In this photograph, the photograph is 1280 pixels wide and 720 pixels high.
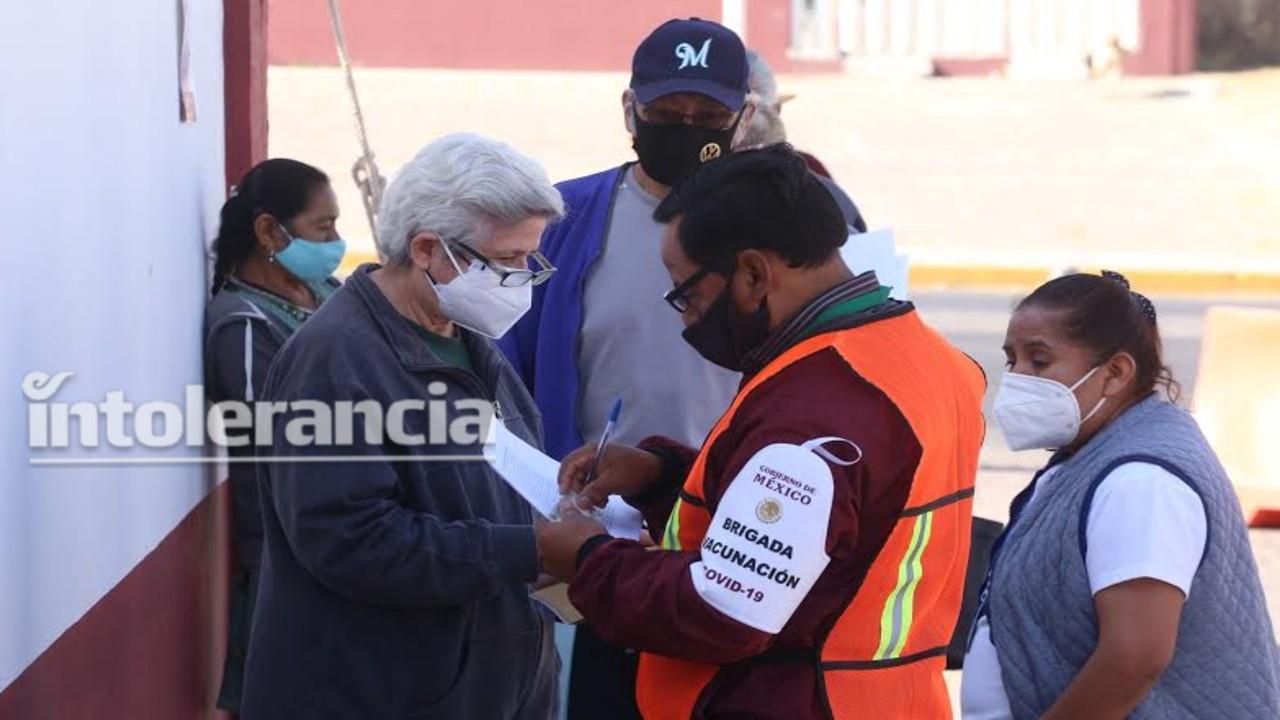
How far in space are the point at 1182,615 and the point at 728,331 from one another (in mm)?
919

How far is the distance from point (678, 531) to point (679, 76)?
1.60m

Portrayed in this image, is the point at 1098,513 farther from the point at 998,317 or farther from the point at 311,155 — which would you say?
the point at 311,155

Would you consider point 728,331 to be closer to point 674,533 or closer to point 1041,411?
point 674,533

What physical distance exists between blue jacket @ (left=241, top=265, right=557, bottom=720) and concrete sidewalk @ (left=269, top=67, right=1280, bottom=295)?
46.2 ft

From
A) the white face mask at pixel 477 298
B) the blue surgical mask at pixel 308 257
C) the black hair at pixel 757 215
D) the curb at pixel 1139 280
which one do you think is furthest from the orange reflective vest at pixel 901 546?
the curb at pixel 1139 280

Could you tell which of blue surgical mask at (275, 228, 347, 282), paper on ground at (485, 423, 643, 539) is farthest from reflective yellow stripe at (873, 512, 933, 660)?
blue surgical mask at (275, 228, 347, 282)

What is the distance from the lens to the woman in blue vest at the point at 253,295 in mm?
5227

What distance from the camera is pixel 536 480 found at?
3.58 meters

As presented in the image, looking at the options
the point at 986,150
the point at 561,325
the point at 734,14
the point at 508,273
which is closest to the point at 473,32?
the point at 734,14

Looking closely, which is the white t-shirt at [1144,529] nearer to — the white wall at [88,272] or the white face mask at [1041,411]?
the white face mask at [1041,411]

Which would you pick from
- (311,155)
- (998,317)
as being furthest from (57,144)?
(311,155)

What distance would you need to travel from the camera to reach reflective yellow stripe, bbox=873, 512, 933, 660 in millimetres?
3066

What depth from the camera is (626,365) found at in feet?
14.7

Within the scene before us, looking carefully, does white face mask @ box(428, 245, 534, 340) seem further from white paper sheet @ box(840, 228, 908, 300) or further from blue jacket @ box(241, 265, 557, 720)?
white paper sheet @ box(840, 228, 908, 300)
